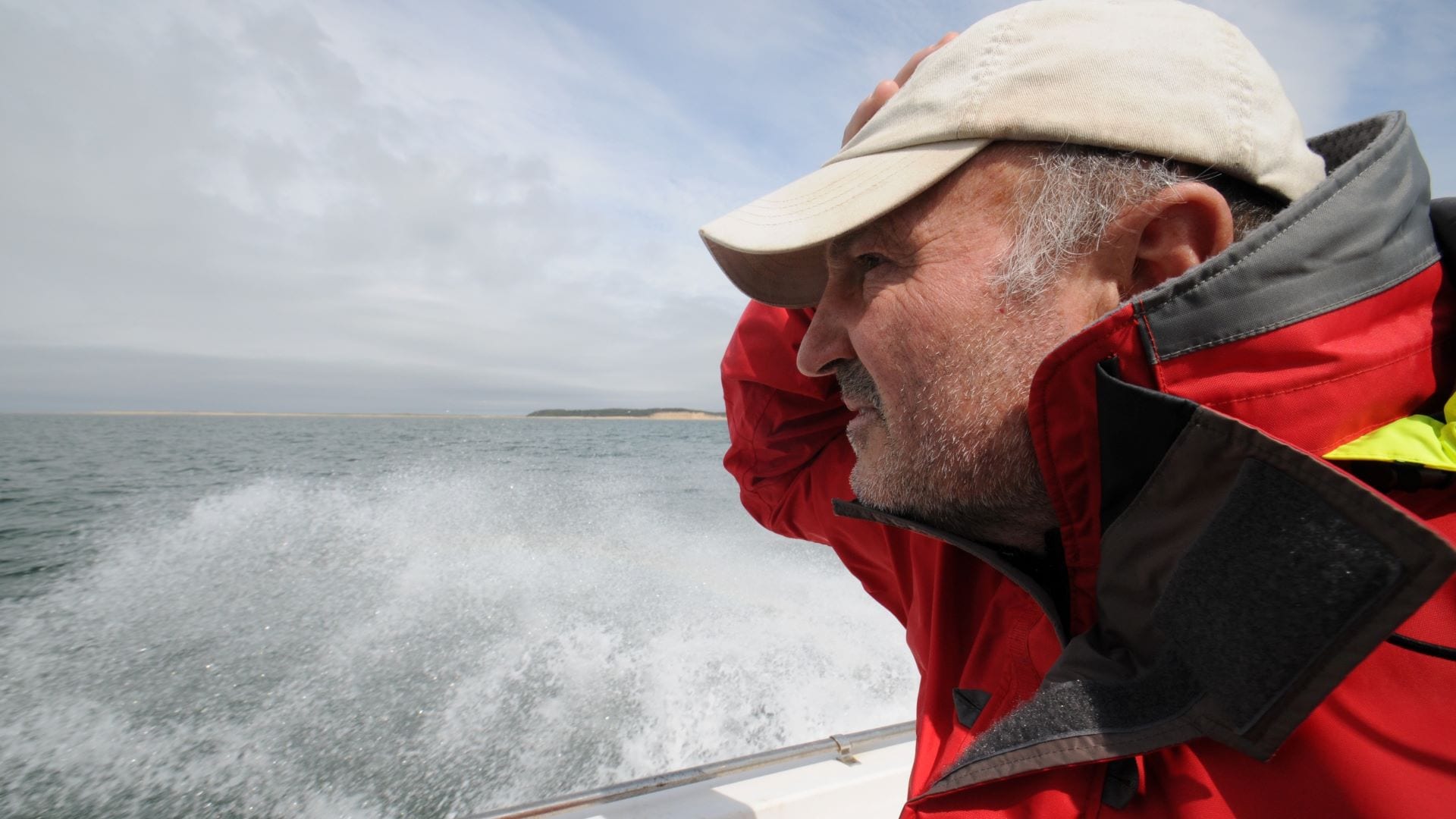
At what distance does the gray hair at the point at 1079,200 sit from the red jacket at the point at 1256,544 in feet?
0.46

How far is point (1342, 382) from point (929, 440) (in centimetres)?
43

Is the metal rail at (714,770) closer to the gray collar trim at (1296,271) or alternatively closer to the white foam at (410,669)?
the white foam at (410,669)

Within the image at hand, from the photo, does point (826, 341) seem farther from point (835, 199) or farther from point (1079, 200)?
point (1079, 200)

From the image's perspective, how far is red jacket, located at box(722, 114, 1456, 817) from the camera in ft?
1.67

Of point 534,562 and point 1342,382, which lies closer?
point 1342,382

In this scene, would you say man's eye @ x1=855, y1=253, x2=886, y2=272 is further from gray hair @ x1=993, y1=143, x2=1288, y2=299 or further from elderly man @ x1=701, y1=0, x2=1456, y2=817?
gray hair @ x1=993, y1=143, x2=1288, y2=299

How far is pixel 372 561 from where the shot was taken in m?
5.58

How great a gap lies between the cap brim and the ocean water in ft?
7.97

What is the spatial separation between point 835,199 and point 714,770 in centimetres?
154

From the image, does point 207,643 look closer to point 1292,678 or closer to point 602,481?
point 1292,678

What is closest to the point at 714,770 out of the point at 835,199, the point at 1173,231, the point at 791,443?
the point at 791,443

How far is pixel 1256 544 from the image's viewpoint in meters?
0.55

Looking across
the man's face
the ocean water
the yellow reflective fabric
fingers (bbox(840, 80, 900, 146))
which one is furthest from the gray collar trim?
the ocean water

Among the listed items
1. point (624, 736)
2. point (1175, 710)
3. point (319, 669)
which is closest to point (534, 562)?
point (319, 669)
